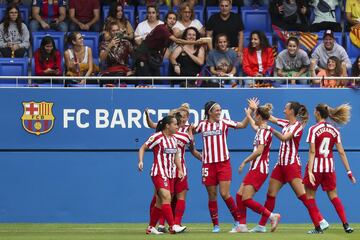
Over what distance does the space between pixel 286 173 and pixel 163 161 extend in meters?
1.94

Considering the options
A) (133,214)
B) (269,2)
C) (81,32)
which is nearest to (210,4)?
(269,2)

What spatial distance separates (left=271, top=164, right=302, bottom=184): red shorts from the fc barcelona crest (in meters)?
5.07

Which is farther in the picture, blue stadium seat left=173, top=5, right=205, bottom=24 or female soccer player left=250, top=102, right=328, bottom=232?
blue stadium seat left=173, top=5, right=205, bottom=24

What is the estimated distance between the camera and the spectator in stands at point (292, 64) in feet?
78.7

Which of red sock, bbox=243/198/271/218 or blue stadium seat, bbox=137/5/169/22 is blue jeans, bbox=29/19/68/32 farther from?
red sock, bbox=243/198/271/218

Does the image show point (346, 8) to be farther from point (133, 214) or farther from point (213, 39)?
point (133, 214)

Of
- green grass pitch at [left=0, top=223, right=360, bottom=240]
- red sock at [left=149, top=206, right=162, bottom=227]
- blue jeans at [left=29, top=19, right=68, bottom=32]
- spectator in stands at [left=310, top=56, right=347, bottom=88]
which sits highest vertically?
blue jeans at [left=29, top=19, right=68, bottom=32]

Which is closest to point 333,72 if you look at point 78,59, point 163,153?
point 78,59

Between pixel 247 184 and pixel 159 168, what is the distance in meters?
1.41

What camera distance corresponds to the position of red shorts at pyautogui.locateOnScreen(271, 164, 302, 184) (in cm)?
2012

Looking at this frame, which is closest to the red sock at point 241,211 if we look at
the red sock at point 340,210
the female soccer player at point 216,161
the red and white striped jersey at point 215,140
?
the female soccer player at point 216,161

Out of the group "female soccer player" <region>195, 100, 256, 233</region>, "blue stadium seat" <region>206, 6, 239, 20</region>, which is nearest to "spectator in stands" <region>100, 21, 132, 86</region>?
"blue stadium seat" <region>206, 6, 239, 20</region>

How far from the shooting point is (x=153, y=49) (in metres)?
23.6

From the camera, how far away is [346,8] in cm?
2553
